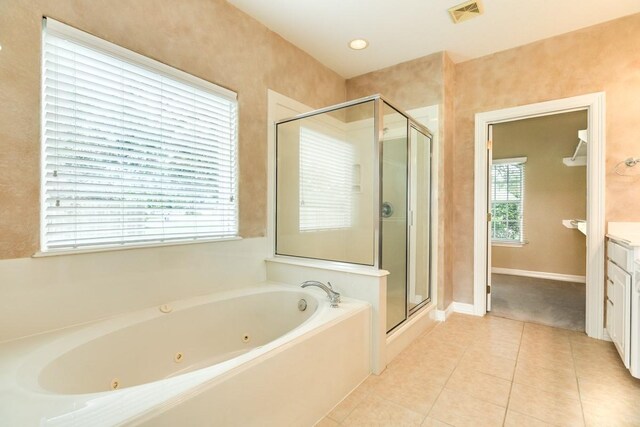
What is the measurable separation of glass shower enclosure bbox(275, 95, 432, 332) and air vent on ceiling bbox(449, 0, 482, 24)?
84 centimetres

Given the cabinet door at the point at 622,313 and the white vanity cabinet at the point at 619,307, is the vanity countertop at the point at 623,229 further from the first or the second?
the cabinet door at the point at 622,313

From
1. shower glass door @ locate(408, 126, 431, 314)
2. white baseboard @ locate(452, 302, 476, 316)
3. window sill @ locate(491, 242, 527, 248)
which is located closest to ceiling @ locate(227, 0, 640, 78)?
shower glass door @ locate(408, 126, 431, 314)

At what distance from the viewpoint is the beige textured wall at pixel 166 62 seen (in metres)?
1.35

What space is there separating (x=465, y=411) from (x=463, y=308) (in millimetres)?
1709

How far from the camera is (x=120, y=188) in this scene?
5.58 feet

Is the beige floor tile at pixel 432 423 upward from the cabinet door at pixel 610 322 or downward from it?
downward

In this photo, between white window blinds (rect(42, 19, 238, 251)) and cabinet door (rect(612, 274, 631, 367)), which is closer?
white window blinds (rect(42, 19, 238, 251))

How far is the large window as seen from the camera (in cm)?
506

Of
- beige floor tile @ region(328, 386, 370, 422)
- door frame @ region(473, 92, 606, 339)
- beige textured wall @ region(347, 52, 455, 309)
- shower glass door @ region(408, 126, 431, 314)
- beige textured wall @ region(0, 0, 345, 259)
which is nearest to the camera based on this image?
beige textured wall @ region(0, 0, 345, 259)

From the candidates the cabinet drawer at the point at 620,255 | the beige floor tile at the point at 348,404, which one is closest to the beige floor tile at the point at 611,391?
the cabinet drawer at the point at 620,255

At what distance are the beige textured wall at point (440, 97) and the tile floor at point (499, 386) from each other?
0.72m

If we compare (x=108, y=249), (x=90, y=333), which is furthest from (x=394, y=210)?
(x=90, y=333)

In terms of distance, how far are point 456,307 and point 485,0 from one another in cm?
276

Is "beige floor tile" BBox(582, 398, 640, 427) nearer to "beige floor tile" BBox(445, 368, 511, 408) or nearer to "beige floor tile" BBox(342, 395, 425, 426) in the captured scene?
"beige floor tile" BBox(445, 368, 511, 408)
